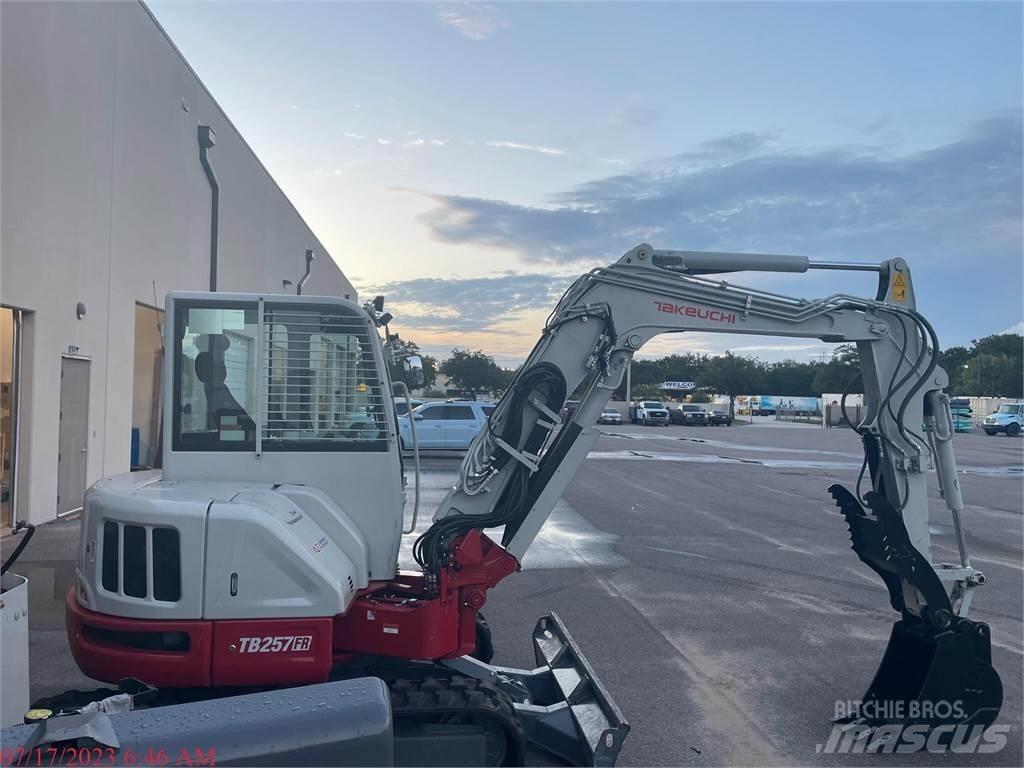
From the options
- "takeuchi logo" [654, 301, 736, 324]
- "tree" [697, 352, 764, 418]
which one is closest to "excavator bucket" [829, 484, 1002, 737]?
"takeuchi logo" [654, 301, 736, 324]

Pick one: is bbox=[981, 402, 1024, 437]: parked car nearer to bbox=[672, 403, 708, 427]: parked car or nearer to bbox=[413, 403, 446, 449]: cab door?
bbox=[672, 403, 708, 427]: parked car

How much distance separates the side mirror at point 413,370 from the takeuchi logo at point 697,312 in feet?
5.25

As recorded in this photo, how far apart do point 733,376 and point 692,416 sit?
112 ft

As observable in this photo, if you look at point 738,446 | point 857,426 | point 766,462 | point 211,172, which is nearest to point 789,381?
point 738,446

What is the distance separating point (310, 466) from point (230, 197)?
58.7 feet

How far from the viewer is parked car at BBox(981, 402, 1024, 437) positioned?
52.1 m

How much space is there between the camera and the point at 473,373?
72.4 meters

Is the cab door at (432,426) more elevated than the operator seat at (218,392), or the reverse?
the operator seat at (218,392)

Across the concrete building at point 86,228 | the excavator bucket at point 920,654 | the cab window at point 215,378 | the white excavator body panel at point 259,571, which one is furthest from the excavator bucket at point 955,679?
the concrete building at point 86,228

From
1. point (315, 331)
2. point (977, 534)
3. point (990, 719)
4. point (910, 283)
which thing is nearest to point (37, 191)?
point (315, 331)

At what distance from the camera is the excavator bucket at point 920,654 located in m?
5.29

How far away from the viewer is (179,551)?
4031 millimetres

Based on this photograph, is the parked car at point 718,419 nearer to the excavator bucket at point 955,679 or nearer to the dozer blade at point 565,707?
the excavator bucket at point 955,679

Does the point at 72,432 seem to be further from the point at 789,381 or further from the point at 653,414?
the point at 789,381
